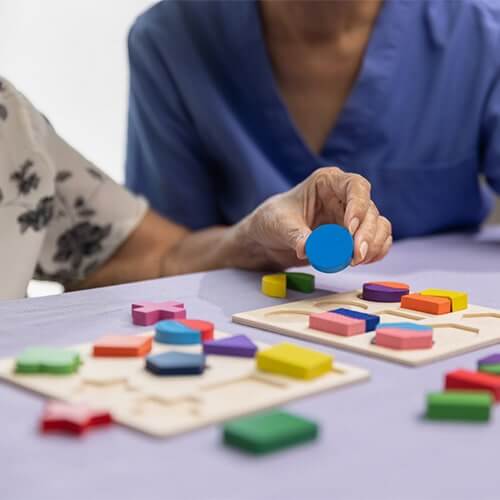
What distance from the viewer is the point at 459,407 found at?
0.48 meters

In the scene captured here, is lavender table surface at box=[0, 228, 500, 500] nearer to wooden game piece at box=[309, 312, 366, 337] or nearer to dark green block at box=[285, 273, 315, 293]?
wooden game piece at box=[309, 312, 366, 337]

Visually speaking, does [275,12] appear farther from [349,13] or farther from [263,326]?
[263,326]

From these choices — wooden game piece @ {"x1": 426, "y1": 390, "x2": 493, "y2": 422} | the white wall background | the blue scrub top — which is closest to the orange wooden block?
wooden game piece @ {"x1": 426, "y1": 390, "x2": 493, "y2": 422}

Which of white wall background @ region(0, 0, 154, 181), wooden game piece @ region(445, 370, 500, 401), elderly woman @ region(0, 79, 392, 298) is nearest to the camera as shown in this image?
wooden game piece @ region(445, 370, 500, 401)

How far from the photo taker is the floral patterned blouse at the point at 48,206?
2.98 ft

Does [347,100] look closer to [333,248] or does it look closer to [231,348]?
[333,248]

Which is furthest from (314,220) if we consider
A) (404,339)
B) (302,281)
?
(404,339)

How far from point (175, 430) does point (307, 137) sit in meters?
0.90

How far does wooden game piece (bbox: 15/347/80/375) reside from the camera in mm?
530

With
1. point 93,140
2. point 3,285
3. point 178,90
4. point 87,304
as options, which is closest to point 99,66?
point 93,140

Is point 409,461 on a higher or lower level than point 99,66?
lower

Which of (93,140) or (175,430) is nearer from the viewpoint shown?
(175,430)

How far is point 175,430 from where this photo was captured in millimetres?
449

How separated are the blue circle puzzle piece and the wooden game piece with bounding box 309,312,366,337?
101mm
